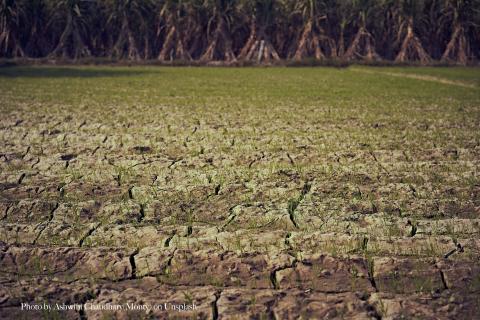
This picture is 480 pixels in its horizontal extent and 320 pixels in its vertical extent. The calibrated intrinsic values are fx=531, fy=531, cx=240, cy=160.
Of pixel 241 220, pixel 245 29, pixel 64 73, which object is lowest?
pixel 64 73

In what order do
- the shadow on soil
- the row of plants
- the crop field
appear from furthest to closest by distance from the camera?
the row of plants < the shadow on soil < the crop field

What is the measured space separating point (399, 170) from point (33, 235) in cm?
456

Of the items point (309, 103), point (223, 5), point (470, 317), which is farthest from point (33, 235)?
point (223, 5)

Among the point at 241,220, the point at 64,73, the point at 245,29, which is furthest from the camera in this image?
the point at 245,29

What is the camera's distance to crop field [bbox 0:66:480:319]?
3607 mm

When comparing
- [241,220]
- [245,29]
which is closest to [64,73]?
[245,29]

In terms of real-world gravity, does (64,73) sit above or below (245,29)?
below

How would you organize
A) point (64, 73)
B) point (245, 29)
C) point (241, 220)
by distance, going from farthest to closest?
point (245, 29)
point (64, 73)
point (241, 220)

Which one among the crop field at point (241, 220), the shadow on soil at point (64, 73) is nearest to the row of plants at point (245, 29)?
the shadow on soil at point (64, 73)

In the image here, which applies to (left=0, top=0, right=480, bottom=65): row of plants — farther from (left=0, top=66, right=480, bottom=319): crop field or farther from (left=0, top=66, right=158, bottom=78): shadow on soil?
(left=0, top=66, right=480, bottom=319): crop field

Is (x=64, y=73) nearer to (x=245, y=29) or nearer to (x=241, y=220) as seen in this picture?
(x=245, y=29)

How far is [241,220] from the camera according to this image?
201 inches

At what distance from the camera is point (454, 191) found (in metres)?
5.96

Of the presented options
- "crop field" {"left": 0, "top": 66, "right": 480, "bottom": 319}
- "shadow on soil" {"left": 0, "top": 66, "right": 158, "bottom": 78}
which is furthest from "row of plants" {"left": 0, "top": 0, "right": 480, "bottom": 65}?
"crop field" {"left": 0, "top": 66, "right": 480, "bottom": 319}
